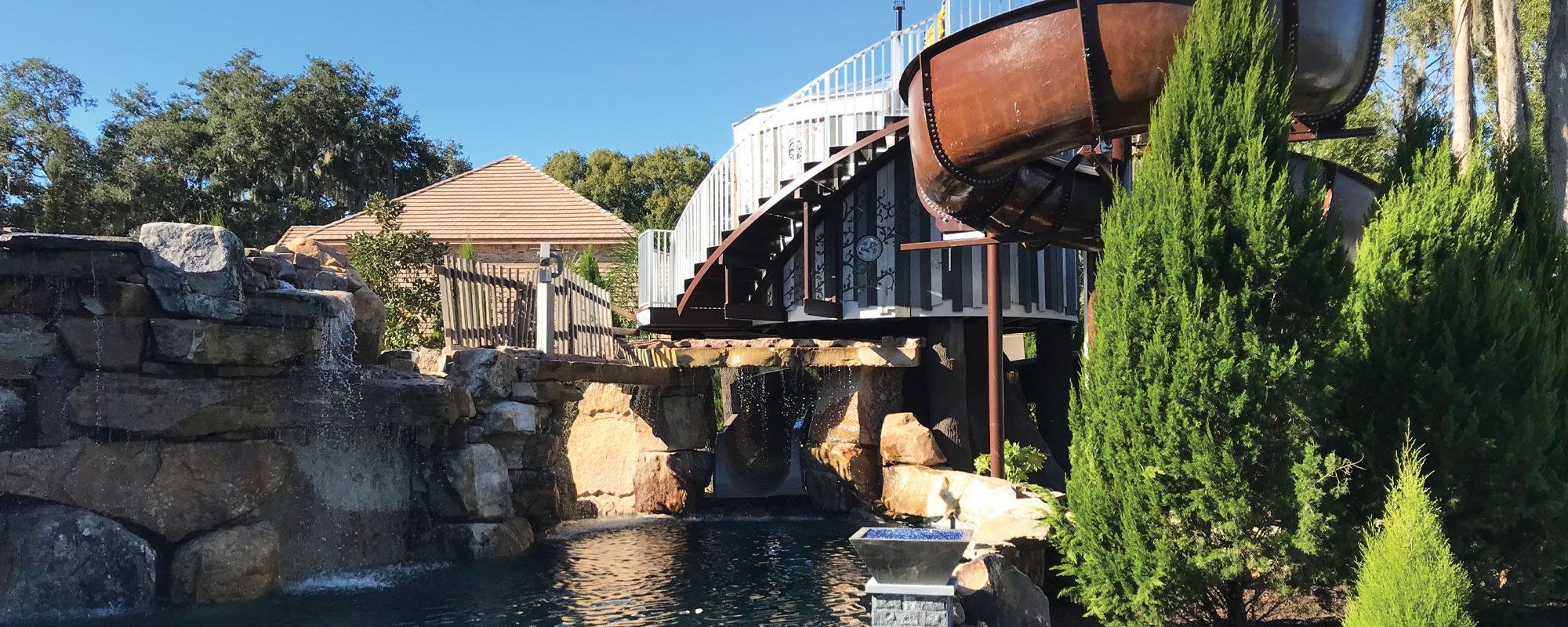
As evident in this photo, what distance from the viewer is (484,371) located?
32.2ft

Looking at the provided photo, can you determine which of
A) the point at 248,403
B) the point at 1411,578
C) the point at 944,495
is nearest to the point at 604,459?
the point at 944,495

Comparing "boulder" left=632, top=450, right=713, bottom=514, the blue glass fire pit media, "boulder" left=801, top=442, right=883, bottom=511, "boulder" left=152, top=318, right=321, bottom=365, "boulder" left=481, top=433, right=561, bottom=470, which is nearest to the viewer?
the blue glass fire pit media

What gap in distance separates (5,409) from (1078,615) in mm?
7866

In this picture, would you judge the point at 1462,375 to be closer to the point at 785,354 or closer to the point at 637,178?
the point at 785,354

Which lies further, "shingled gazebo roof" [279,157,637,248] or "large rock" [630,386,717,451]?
"shingled gazebo roof" [279,157,637,248]

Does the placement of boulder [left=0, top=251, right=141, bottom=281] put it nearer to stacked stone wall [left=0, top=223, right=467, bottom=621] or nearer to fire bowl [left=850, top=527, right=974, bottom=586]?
stacked stone wall [left=0, top=223, right=467, bottom=621]

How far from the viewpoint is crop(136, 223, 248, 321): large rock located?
24.9ft

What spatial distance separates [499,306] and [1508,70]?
13583 mm

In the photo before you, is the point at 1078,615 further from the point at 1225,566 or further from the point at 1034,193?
the point at 1034,193

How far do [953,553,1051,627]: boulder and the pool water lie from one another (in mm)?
1057

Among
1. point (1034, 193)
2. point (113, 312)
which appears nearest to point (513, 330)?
point (113, 312)

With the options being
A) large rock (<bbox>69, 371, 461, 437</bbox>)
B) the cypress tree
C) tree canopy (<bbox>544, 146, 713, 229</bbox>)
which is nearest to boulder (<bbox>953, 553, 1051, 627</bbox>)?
the cypress tree

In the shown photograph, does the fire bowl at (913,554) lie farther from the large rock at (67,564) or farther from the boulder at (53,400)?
the boulder at (53,400)

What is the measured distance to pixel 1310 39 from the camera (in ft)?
18.3
